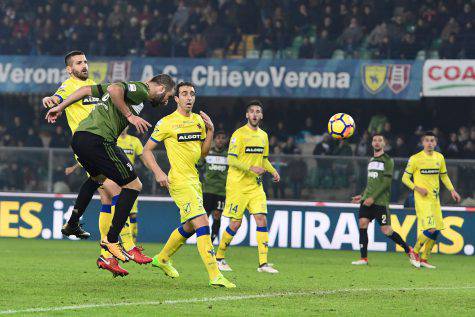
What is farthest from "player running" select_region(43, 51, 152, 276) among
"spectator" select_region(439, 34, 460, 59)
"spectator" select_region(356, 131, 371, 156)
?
"spectator" select_region(439, 34, 460, 59)

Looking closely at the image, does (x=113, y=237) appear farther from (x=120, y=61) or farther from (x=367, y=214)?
(x=120, y=61)

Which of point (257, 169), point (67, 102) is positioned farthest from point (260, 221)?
point (67, 102)

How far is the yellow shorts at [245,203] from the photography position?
14539 mm

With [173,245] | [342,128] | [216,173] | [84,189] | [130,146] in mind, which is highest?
[342,128]

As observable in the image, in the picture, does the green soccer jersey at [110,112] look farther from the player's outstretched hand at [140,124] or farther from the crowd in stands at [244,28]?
the crowd in stands at [244,28]

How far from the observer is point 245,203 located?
14.7m

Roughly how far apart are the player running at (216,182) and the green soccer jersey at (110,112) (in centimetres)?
707

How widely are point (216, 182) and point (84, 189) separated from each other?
A: 6.72m

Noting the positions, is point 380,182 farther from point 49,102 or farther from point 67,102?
point 67,102

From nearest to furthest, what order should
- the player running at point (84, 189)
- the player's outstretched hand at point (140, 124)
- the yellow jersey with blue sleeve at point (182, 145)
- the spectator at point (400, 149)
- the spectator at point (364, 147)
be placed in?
1. the player's outstretched hand at point (140, 124)
2. the player running at point (84, 189)
3. the yellow jersey with blue sleeve at point (182, 145)
4. the spectator at point (400, 149)
5. the spectator at point (364, 147)

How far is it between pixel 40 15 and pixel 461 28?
11.5 m

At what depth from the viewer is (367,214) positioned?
16891 millimetres

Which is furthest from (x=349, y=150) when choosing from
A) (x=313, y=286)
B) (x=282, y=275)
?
(x=313, y=286)

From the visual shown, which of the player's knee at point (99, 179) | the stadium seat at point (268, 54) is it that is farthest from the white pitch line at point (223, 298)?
the stadium seat at point (268, 54)
